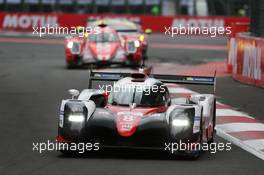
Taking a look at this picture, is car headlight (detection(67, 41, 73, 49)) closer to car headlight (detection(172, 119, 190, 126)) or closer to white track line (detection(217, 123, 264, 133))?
white track line (detection(217, 123, 264, 133))

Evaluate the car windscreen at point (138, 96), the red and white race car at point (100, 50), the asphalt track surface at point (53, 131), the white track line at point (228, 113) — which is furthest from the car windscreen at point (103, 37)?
the car windscreen at point (138, 96)

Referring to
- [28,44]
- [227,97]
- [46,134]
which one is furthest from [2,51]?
[46,134]

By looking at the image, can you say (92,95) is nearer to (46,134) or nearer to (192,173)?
(46,134)

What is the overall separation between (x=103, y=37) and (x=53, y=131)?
12.4m

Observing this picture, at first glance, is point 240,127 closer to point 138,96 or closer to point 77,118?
point 138,96

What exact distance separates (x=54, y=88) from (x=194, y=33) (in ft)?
93.8

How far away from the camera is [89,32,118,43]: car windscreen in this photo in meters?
25.9

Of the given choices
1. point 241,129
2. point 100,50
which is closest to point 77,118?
point 241,129

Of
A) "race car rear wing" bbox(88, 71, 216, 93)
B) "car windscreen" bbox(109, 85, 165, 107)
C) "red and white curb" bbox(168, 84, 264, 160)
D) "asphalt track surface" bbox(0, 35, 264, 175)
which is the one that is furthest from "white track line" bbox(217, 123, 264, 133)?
"car windscreen" bbox(109, 85, 165, 107)

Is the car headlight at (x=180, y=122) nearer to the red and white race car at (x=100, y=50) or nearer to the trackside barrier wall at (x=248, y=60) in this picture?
the trackside barrier wall at (x=248, y=60)

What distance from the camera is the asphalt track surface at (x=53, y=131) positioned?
10.4 meters

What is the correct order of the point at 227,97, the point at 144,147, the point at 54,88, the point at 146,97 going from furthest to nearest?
the point at 54,88 < the point at 227,97 < the point at 146,97 < the point at 144,147

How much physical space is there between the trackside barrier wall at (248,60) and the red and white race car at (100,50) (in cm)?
353

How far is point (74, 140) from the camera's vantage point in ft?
36.9
